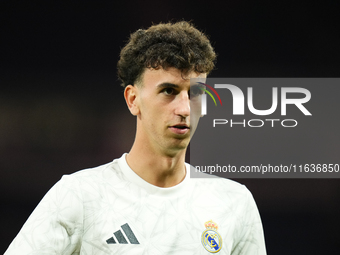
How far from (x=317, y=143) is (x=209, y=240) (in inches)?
75.3

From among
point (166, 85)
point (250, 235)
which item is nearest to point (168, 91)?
point (166, 85)

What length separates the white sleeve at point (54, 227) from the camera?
4.98 feet

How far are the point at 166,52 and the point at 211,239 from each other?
902 mm

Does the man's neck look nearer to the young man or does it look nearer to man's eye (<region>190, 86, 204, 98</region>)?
the young man

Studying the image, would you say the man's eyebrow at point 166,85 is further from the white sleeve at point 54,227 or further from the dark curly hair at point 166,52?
the white sleeve at point 54,227

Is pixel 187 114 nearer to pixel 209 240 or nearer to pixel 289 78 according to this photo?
pixel 209 240

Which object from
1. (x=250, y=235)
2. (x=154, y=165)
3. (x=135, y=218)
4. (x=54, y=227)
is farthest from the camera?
(x=250, y=235)

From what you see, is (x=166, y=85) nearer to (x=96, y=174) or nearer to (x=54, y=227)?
(x=96, y=174)

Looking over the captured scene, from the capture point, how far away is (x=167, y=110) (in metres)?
1.70

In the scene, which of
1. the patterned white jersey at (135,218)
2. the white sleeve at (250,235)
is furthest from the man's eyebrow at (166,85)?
the white sleeve at (250,235)

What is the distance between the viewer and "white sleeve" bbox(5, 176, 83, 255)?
4.98ft

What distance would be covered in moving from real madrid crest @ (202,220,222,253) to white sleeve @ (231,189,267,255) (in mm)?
155

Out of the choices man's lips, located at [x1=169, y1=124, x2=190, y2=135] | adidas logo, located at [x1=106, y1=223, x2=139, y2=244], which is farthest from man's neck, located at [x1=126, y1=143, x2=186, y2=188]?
adidas logo, located at [x1=106, y1=223, x2=139, y2=244]

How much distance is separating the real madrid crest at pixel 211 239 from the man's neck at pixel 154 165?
28 centimetres
